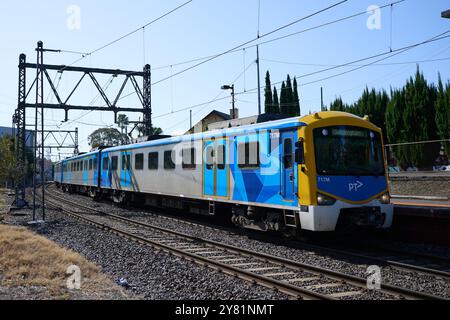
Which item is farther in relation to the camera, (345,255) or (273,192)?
(273,192)

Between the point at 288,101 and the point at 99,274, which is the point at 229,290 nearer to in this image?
the point at 99,274

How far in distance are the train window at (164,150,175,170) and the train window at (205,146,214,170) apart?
2838mm

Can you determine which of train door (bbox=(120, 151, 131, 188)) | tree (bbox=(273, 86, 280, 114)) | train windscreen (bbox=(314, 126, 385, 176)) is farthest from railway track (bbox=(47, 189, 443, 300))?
tree (bbox=(273, 86, 280, 114))

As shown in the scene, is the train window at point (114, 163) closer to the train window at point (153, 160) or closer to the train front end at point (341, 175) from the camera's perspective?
the train window at point (153, 160)

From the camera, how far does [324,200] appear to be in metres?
9.86

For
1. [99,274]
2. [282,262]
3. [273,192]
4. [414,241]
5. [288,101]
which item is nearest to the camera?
[99,274]

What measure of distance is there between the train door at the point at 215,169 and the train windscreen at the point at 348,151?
3.52 meters

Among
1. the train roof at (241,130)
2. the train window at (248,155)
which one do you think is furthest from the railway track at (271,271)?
the train roof at (241,130)

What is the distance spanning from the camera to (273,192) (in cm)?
1094

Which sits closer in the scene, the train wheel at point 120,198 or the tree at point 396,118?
the train wheel at point 120,198

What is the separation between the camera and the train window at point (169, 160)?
16656 mm

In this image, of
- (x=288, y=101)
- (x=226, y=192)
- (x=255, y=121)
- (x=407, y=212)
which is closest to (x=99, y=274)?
(x=226, y=192)

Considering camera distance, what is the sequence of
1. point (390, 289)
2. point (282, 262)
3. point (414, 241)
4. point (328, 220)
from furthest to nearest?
point (414, 241)
point (328, 220)
point (282, 262)
point (390, 289)

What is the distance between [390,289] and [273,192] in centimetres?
442
